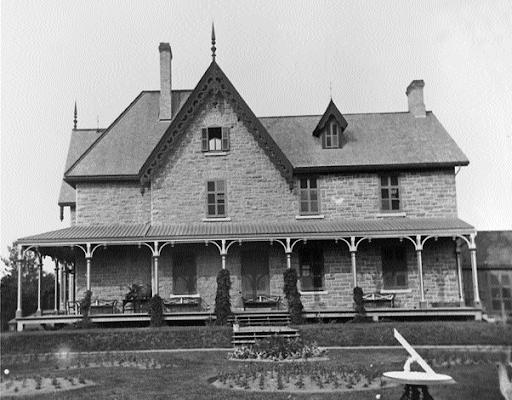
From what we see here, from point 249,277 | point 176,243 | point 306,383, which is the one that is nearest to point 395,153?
point 249,277

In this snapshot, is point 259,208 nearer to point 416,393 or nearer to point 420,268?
point 420,268

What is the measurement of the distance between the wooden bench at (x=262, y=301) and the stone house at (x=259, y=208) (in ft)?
1.33

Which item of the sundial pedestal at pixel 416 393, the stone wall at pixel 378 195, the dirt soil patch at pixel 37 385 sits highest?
the stone wall at pixel 378 195

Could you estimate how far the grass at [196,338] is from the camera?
1938 centimetres

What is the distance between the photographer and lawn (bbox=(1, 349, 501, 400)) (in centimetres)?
1047

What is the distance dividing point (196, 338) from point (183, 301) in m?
5.41

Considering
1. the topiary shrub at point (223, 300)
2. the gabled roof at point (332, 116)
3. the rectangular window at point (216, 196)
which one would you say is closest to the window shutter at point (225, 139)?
the rectangular window at point (216, 196)

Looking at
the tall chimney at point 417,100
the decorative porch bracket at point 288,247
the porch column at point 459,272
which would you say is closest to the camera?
the decorative porch bracket at point 288,247

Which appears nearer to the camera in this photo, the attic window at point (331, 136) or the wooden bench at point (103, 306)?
the wooden bench at point (103, 306)

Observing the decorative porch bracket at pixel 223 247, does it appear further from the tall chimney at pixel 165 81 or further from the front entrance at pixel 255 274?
the tall chimney at pixel 165 81

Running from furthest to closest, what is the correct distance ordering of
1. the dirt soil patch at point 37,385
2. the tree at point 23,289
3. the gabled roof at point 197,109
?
the tree at point 23,289
the gabled roof at point 197,109
the dirt soil patch at point 37,385

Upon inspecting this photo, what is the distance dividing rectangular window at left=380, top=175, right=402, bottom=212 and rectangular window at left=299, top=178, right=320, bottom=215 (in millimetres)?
2683

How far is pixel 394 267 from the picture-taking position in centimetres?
2606

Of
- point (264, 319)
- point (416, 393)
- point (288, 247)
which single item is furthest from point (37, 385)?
point (288, 247)
